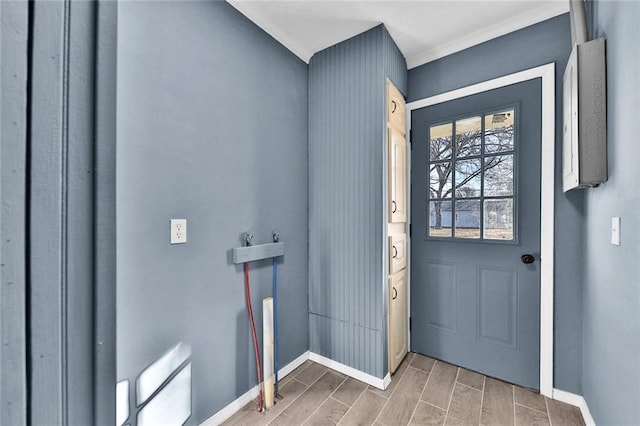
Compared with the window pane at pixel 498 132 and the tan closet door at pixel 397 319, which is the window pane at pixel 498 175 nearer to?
the window pane at pixel 498 132

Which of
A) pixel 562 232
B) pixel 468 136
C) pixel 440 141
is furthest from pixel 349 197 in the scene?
pixel 562 232

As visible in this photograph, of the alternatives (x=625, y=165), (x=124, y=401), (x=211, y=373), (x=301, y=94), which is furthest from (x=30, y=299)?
(x=301, y=94)

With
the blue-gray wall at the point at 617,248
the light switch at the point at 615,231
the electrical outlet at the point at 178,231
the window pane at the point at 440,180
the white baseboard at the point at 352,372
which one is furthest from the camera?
the window pane at the point at 440,180

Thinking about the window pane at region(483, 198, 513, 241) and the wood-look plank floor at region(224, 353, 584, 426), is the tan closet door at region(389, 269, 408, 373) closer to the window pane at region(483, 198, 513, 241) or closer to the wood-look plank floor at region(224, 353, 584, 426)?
the wood-look plank floor at region(224, 353, 584, 426)

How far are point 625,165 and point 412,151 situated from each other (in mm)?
1328

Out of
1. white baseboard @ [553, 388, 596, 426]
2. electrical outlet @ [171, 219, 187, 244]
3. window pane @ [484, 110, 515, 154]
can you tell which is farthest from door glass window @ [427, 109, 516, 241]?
electrical outlet @ [171, 219, 187, 244]

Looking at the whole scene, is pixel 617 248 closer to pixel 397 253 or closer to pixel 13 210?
pixel 397 253

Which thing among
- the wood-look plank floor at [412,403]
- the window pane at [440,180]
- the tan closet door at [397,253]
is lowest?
the wood-look plank floor at [412,403]

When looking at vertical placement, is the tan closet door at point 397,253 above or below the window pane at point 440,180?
below

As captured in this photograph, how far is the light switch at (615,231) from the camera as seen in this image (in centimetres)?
116

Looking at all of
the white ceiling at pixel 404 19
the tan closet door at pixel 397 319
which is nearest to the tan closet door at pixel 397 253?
the tan closet door at pixel 397 319

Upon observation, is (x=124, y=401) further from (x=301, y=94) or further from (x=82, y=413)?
(x=301, y=94)

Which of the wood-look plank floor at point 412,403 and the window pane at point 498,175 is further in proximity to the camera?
the window pane at point 498,175

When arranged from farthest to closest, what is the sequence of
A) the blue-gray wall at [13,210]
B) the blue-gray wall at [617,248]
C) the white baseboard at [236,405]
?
the white baseboard at [236,405], the blue-gray wall at [617,248], the blue-gray wall at [13,210]
